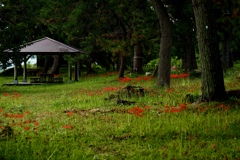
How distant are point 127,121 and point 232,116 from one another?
2445mm

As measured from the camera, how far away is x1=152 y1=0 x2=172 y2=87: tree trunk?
58.5ft

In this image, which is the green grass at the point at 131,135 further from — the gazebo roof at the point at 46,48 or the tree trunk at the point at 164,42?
the gazebo roof at the point at 46,48

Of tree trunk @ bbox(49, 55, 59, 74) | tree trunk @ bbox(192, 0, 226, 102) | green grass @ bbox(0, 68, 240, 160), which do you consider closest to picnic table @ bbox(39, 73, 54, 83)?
tree trunk @ bbox(49, 55, 59, 74)

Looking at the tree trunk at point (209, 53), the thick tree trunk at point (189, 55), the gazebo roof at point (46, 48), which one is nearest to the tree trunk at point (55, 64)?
the gazebo roof at point (46, 48)

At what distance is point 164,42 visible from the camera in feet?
60.1

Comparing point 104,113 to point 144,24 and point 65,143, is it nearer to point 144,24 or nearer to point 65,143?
point 65,143

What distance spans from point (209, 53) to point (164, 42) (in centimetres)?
741

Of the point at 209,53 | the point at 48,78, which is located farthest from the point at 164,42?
the point at 48,78

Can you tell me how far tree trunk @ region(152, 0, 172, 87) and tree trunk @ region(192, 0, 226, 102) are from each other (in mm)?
6824

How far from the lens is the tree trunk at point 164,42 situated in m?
17.8

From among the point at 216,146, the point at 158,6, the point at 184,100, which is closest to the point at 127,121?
the point at 216,146

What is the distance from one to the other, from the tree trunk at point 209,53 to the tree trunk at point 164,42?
22.4ft

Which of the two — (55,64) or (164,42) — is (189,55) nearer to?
(164,42)

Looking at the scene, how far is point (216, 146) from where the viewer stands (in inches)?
250
